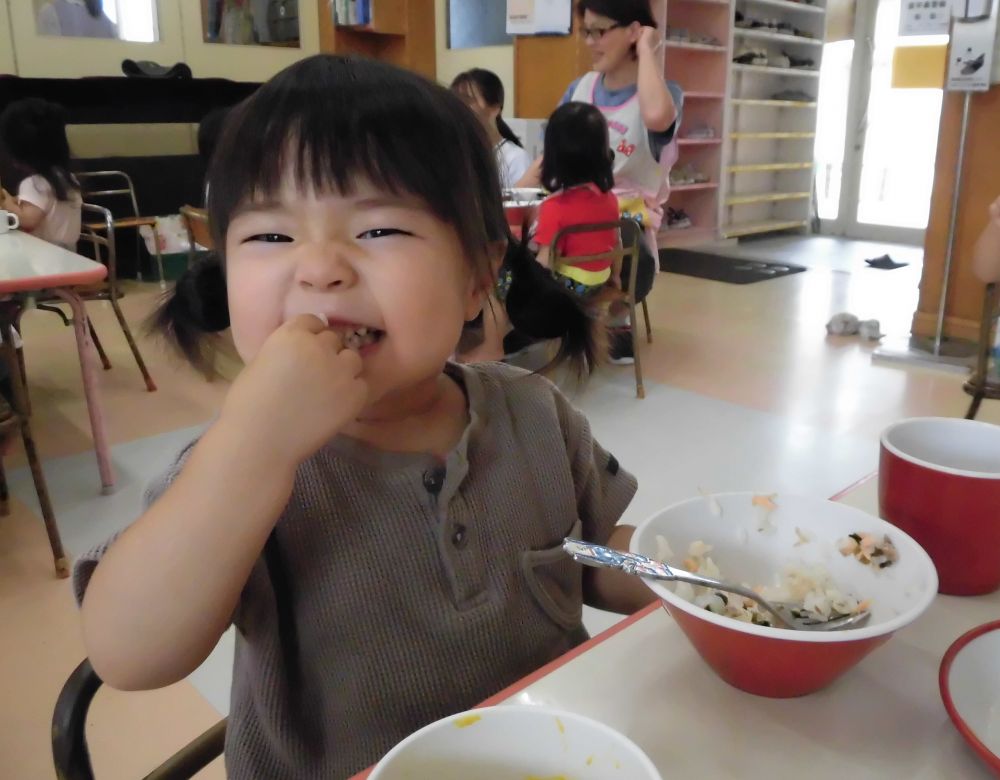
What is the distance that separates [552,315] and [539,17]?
522 centimetres

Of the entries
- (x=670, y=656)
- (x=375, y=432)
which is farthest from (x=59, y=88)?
(x=670, y=656)

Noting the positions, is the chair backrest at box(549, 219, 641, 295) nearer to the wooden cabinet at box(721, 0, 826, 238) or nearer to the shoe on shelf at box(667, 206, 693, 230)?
the shoe on shelf at box(667, 206, 693, 230)

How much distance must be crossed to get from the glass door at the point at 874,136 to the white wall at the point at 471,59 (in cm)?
289

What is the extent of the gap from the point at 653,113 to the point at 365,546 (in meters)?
2.94

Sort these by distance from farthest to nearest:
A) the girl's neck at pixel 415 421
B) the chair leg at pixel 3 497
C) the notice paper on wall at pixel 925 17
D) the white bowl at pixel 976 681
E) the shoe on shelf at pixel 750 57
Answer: the shoe on shelf at pixel 750 57
the notice paper on wall at pixel 925 17
the chair leg at pixel 3 497
the girl's neck at pixel 415 421
the white bowl at pixel 976 681

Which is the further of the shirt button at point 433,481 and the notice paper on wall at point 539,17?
the notice paper on wall at point 539,17

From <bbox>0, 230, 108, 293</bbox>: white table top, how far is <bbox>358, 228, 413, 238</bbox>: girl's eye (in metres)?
1.60

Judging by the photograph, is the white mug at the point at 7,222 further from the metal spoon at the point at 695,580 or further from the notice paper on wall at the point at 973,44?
the notice paper on wall at the point at 973,44

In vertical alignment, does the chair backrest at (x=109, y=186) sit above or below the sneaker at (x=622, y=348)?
above

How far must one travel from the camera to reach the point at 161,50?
221 inches

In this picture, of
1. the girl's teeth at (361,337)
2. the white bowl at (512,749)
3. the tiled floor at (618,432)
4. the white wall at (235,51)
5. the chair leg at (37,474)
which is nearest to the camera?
the white bowl at (512,749)

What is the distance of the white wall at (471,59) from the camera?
606 centimetres

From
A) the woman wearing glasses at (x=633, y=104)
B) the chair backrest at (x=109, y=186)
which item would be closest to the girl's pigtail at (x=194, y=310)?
the woman wearing glasses at (x=633, y=104)

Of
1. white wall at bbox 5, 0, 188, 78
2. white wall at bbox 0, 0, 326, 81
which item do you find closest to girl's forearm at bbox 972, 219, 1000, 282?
white wall at bbox 0, 0, 326, 81
